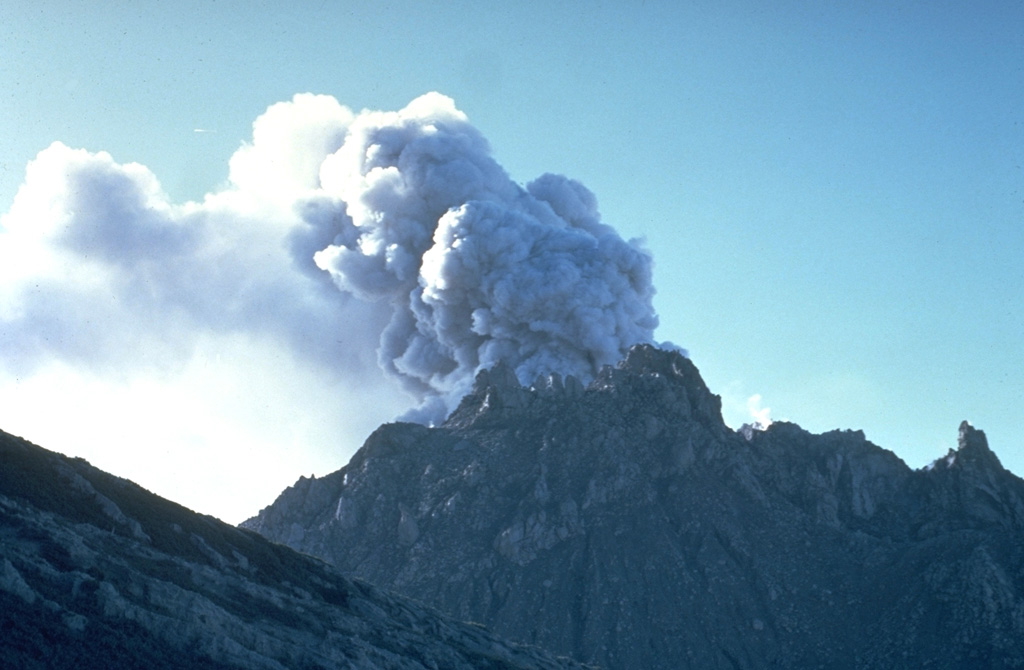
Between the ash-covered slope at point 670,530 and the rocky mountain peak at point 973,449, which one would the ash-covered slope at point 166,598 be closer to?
the ash-covered slope at point 670,530

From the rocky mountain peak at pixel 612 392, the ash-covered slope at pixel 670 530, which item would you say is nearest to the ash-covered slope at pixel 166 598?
the ash-covered slope at pixel 670 530

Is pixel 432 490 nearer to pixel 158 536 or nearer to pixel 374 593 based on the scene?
pixel 374 593

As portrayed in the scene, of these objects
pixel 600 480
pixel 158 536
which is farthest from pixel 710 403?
pixel 158 536

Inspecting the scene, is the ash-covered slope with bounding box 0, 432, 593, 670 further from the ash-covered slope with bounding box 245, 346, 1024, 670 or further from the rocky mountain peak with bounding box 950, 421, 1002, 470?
the rocky mountain peak with bounding box 950, 421, 1002, 470

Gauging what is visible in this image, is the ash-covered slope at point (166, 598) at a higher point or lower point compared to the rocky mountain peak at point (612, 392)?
lower

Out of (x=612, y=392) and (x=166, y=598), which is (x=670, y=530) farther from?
(x=166, y=598)

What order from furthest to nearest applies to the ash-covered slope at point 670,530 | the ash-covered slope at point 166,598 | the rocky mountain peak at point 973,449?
the rocky mountain peak at point 973,449, the ash-covered slope at point 670,530, the ash-covered slope at point 166,598

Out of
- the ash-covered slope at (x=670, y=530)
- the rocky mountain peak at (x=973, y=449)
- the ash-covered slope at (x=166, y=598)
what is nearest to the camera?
the ash-covered slope at (x=166, y=598)
